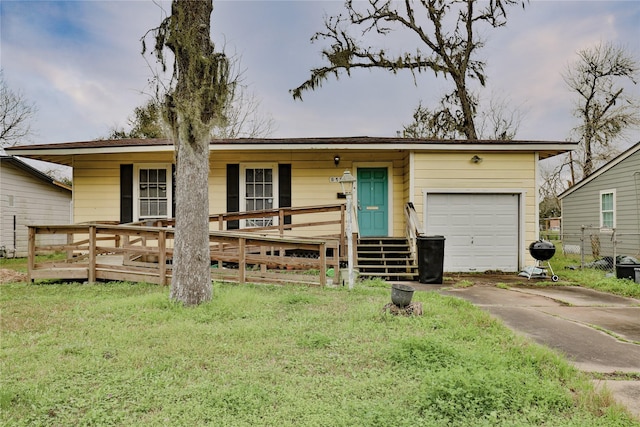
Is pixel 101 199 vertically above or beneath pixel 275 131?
beneath

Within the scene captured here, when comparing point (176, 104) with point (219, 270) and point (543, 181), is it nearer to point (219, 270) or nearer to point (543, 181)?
point (219, 270)

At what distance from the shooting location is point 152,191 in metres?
9.84

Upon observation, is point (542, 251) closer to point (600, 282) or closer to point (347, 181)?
point (600, 282)

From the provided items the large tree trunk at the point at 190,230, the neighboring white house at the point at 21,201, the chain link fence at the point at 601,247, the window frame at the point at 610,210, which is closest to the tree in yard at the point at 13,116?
the neighboring white house at the point at 21,201

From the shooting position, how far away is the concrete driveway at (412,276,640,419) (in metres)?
3.13

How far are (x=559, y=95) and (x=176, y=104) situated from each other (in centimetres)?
2356

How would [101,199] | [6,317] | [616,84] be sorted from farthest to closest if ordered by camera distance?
[616,84] → [101,199] → [6,317]

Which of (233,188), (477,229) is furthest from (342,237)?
(477,229)

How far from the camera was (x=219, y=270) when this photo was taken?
680 centimetres

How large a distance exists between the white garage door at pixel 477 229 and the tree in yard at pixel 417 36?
28.3ft

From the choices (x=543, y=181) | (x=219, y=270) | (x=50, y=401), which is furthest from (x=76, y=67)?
(x=543, y=181)

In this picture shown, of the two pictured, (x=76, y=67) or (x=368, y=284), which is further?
(x=76, y=67)

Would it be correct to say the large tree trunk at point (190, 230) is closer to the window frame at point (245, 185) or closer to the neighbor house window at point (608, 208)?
the window frame at point (245, 185)

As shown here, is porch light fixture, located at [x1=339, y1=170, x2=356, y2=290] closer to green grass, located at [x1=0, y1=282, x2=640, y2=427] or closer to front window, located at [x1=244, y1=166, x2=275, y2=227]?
green grass, located at [x1=0, y1=282, x2=640, y2=427]
